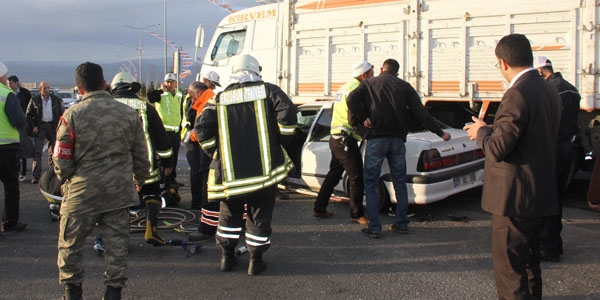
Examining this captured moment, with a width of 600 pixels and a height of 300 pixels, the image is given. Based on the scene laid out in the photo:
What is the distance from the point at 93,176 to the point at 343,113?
2984mm

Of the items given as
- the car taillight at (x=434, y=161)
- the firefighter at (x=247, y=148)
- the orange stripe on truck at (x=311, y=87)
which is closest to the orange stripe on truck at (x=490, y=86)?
the car taillight at (x=434, y=161)

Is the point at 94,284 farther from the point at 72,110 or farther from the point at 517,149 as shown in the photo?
the point at 517,149

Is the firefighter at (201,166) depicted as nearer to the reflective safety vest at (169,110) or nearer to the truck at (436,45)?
the reflective safety vest at (169,110)

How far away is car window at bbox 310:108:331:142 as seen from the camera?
6.63 meters

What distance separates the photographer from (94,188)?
336cm

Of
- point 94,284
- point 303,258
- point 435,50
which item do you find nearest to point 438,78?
point 435,50

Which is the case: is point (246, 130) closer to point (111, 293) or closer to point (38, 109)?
point (111, 293)

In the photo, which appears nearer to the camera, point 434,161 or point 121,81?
point 121,81

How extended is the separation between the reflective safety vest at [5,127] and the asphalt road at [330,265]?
103 centimetres

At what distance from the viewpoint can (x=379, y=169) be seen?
5180mm

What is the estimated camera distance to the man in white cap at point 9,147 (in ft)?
17.4

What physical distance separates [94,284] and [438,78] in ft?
17.8

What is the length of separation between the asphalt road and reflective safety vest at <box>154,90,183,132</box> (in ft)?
7.75

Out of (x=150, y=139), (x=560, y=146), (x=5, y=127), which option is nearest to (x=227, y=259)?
(x=150, y=139)
